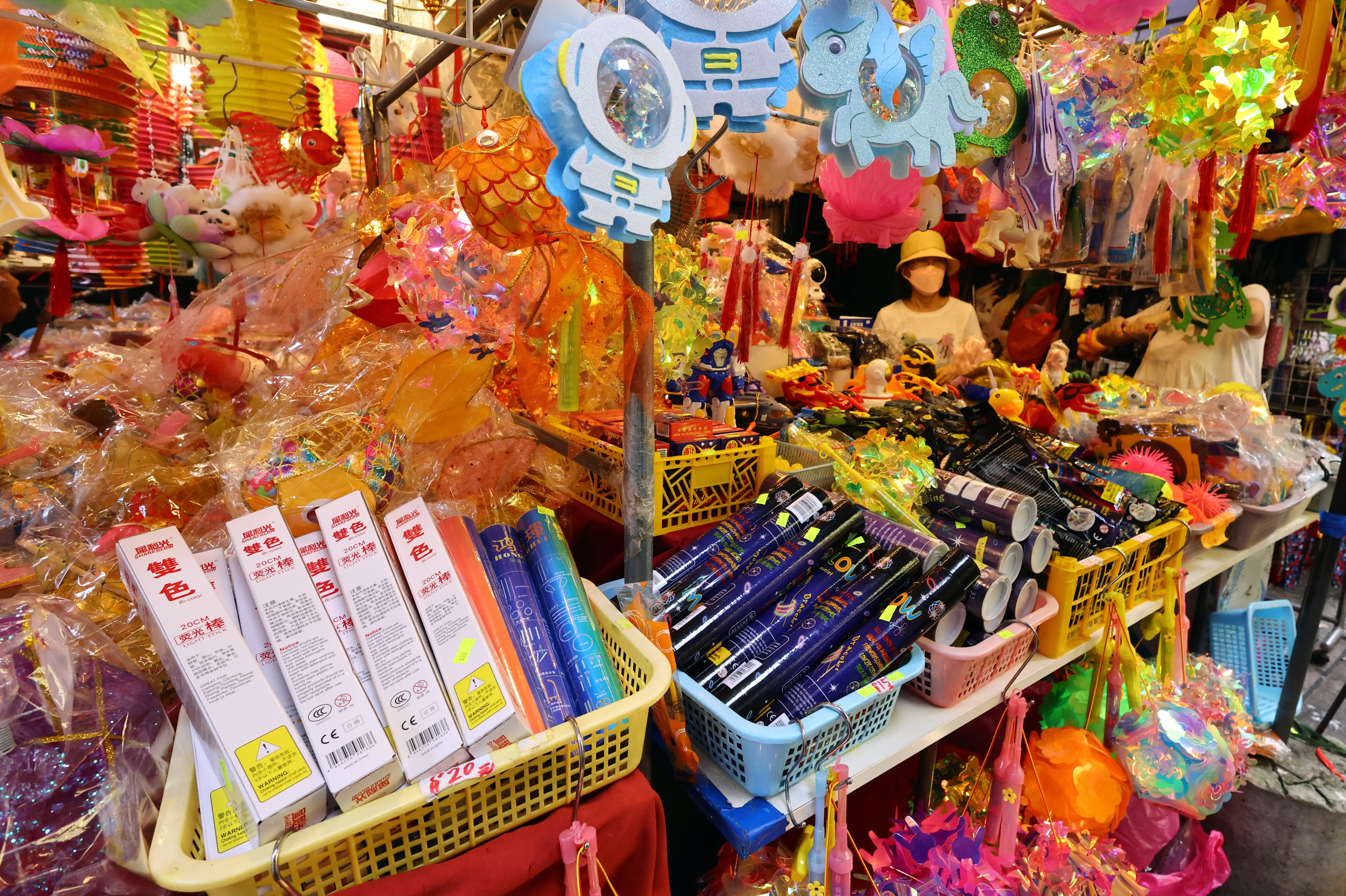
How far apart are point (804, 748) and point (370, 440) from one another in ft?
2.35

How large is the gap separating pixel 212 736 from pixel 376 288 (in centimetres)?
79

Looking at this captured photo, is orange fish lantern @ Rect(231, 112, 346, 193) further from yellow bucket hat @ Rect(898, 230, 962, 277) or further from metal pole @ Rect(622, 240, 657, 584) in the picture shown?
yellow bucket hat @ Rect(898, 230, 962, 277)

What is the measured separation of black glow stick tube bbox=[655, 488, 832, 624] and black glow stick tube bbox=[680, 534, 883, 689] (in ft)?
0.22

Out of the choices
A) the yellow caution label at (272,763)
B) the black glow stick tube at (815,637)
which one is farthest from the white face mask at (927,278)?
the yellow caution label at (272,763)

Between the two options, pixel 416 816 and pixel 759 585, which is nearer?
pixel 416 816

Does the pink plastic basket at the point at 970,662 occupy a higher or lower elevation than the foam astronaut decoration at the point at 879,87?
lower

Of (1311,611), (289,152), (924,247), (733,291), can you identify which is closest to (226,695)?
(733,291)

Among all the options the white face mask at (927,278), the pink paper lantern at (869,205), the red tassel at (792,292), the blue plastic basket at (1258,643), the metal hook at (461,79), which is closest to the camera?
the metal hook at (461,79)

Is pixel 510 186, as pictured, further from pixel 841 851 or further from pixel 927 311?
pixel 927 311

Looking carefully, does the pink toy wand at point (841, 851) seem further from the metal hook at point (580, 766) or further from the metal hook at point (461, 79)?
the metal hook at point (461, 79)

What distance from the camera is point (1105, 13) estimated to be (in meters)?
1.08

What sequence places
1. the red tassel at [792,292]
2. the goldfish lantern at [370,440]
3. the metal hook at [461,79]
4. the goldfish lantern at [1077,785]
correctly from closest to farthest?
the goldfish lantern at [370,440] → the metal hook at [461,79] → the goldfish lantern at [1077,785] → the red tassel at [792,292]

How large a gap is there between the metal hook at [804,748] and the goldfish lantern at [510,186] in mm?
723

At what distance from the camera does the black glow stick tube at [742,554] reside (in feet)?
3.41
